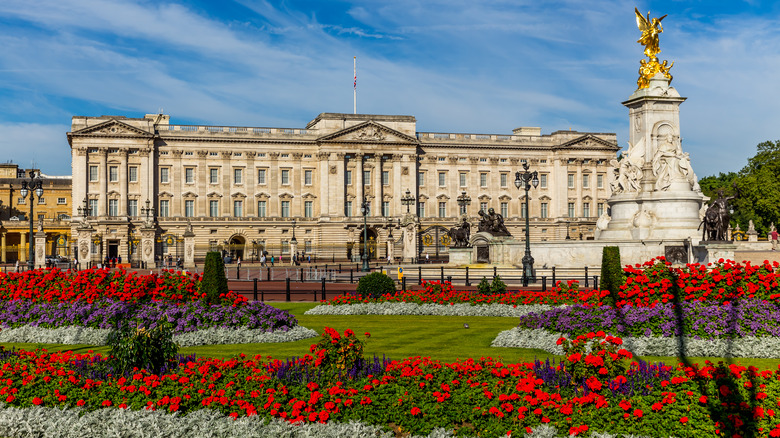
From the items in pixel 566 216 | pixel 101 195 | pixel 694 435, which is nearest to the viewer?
pixel 694 435

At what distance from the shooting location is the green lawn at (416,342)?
14.1 metres

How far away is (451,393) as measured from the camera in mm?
9734

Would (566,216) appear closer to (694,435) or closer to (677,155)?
(677,155)

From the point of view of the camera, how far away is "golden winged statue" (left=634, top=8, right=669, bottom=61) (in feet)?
121

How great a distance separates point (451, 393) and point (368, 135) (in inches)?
3082

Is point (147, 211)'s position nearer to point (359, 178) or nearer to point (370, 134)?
point (359, 178)

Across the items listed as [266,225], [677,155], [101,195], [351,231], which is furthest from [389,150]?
[677,155]

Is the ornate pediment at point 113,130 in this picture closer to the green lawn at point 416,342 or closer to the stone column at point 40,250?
the stone column at point 40,250

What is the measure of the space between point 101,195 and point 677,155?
6257cm

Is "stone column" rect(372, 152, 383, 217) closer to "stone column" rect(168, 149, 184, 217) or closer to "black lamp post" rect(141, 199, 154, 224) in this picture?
"stone column" rect(168, 149, 184, 217)

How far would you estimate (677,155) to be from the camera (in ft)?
120

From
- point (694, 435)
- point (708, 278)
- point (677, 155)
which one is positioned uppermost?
point (677, 155)

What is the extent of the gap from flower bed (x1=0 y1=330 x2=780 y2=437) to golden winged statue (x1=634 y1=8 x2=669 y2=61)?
99.1ft

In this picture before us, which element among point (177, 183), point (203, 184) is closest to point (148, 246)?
point (177, 183)
